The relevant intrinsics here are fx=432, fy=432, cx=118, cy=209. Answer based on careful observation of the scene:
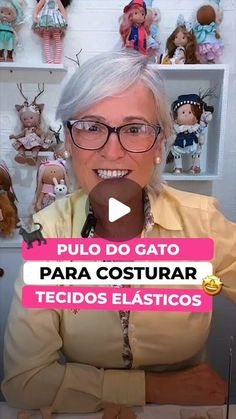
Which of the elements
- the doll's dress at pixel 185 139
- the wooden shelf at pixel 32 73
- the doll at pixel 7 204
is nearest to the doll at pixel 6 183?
the doll at pixel 7 204

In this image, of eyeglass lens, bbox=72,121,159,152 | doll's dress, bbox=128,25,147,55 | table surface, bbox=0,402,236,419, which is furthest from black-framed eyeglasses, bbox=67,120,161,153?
table surface, bbox=0,402,236,419

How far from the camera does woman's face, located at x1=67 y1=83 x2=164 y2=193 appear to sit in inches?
17.2

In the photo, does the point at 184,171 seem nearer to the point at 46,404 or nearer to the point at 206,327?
the point at 206,327

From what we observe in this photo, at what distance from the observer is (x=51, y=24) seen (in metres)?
0.48

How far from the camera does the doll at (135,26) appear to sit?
52 centimetres

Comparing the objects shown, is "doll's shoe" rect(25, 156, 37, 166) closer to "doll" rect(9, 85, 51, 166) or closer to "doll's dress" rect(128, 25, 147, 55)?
"doll" rect(9, 85, 51, 166)

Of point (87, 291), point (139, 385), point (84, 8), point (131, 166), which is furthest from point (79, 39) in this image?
point (139, 385)

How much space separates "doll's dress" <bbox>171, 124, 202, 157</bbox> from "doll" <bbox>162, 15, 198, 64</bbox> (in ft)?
0.27

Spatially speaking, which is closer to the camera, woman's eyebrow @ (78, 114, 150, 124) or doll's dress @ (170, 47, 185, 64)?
woman's eyebrow @ (78, 114, 150, 124)

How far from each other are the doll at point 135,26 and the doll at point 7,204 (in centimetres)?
21

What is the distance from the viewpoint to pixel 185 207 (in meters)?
0.50

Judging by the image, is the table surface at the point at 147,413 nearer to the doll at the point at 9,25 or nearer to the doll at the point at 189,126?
the doll at the point at 189,126

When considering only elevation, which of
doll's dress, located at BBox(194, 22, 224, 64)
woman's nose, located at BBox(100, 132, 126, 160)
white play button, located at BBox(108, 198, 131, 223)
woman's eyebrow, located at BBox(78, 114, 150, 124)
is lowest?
white play button, located at BBox(108, 198, 131, 223)

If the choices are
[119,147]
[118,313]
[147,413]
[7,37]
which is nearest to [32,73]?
[7,37]
